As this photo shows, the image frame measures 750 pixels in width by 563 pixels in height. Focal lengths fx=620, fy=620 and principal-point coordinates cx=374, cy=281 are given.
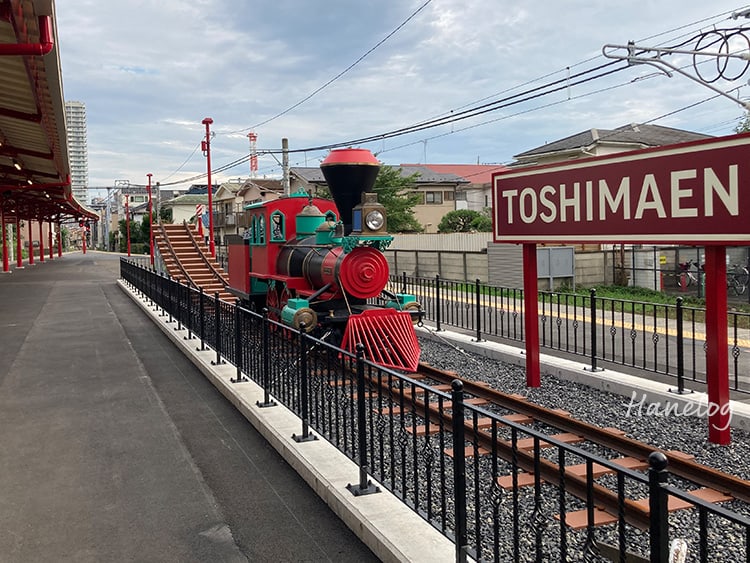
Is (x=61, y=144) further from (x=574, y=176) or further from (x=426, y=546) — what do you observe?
(x=426, y=546)

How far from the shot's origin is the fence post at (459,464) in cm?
342

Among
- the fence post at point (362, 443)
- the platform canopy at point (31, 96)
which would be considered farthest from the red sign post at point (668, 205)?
the platform canopy at point (31, 96)

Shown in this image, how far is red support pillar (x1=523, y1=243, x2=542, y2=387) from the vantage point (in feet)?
28.2

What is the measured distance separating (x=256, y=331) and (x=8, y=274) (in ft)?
117

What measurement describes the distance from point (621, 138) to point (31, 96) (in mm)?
24475

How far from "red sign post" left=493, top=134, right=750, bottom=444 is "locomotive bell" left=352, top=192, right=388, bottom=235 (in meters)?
2.26

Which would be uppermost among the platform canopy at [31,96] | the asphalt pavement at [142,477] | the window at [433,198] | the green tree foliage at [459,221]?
the window at [433,198]

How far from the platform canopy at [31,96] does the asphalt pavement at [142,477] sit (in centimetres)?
455

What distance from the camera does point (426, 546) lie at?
386 centimetres

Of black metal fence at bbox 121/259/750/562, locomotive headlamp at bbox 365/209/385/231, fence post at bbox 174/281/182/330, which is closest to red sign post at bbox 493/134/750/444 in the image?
black metal fence at bbox 121/259/750/562

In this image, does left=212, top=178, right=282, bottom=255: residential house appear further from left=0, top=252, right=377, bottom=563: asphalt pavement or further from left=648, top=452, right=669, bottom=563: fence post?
left=648, top=452, right=669, bottom=563: fence post

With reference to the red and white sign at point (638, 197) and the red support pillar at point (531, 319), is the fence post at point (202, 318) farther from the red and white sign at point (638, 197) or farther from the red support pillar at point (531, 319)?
the red support pillar at point (531, 319)

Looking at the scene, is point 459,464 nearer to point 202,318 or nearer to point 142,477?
point 142,477

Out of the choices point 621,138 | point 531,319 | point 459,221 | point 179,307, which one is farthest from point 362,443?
point 459,221
